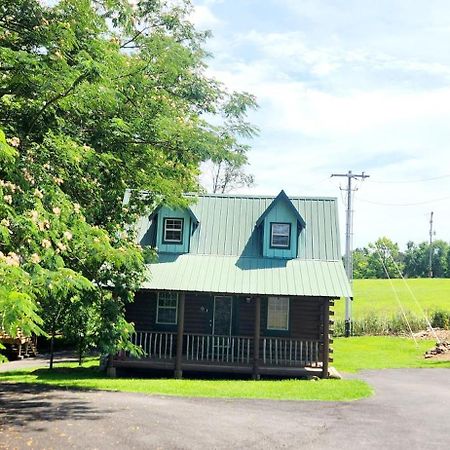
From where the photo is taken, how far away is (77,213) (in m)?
10.2

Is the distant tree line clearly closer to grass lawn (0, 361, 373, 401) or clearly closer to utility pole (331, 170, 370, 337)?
utility pole (331, 170, 370, 337)

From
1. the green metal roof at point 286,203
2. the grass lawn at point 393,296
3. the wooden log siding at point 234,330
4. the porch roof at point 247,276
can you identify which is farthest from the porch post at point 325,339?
the grass lawn at point 393,296

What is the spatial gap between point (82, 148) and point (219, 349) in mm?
14331

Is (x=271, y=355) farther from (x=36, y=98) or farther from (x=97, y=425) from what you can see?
(x=36, y=98)

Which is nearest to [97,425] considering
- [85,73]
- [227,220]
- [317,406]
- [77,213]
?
[77,213]

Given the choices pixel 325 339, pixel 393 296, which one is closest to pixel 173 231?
pixel 325 339

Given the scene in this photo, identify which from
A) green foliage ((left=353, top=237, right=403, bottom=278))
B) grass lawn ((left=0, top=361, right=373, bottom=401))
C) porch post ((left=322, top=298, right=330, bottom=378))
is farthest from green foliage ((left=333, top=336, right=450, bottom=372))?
green foliage ((left=353, top=237, right=403, bottom=278))

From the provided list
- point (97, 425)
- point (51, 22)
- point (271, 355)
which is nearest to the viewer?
point (51, 22)

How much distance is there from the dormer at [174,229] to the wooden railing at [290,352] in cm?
535

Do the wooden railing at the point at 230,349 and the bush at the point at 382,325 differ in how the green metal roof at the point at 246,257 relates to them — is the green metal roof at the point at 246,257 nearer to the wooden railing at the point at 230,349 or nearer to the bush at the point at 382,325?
the wooden railing at the point at 230,349

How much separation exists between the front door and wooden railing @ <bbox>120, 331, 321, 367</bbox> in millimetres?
426

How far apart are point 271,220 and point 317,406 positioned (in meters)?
10.4

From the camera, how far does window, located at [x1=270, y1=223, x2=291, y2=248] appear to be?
24.2 m

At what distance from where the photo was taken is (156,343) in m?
23.4
